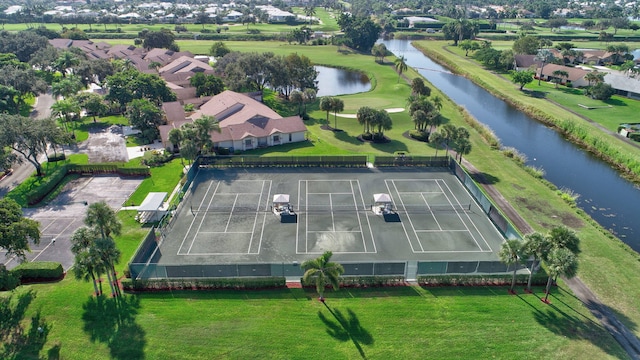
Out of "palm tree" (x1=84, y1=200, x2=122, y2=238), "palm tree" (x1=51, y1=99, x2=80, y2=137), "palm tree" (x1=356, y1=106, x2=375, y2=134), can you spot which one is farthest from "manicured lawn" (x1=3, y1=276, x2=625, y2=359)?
"palm tree" (x1=51, y1=99, x2=80, y2=137)

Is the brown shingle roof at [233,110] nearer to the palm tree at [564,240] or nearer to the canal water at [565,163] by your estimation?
the canal water at [565,163]

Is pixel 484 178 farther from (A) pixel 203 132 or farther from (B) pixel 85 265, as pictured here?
(B) pixel 85 265

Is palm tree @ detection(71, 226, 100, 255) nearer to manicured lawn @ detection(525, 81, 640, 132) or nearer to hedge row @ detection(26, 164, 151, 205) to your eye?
hedge row @ detection(26, 164, 151, 205)

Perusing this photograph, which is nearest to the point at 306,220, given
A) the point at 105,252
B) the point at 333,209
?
the point at 333,209

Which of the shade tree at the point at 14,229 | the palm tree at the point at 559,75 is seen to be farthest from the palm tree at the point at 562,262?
the palm tree at the point at 559,75

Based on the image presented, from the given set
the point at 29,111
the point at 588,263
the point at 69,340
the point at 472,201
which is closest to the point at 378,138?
the point at 472,201

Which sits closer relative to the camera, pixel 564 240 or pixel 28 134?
pixel 564 240

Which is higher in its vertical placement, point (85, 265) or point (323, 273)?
point (85, 265)

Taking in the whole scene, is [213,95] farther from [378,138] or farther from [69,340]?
[69,340]

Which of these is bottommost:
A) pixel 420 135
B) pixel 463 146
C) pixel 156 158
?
pixel 156 158
